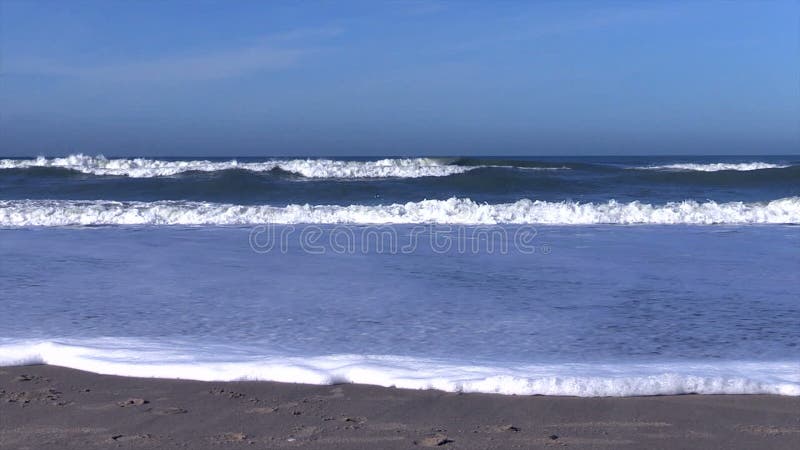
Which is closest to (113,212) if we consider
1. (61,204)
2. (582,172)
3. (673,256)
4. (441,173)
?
(61,204)

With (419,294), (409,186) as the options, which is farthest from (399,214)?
(409,186)

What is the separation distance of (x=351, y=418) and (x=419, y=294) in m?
3.05

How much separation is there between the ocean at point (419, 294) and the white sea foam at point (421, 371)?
0.01 metres

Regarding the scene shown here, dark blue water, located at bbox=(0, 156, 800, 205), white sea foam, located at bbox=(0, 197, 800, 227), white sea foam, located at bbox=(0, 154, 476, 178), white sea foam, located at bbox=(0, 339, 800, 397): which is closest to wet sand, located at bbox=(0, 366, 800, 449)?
white sea foam, located at bbox=(0, 339, 800, 397)

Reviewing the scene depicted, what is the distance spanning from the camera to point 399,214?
14031mm

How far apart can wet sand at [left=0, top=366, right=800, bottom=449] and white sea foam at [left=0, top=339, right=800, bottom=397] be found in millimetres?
86

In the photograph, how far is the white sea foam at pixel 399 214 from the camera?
1339cm

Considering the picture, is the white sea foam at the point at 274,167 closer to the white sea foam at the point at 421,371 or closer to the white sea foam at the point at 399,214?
the white sea foam at the point at 399,214

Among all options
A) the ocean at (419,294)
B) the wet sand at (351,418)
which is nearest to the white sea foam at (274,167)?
the ocean at (419,294)

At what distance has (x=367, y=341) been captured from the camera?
528cm

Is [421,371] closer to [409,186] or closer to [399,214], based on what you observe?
[399,214]

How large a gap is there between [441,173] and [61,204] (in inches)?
477

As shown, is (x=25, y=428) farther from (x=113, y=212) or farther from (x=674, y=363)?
(x=113, y=212)

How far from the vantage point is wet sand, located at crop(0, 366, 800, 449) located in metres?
3.60
